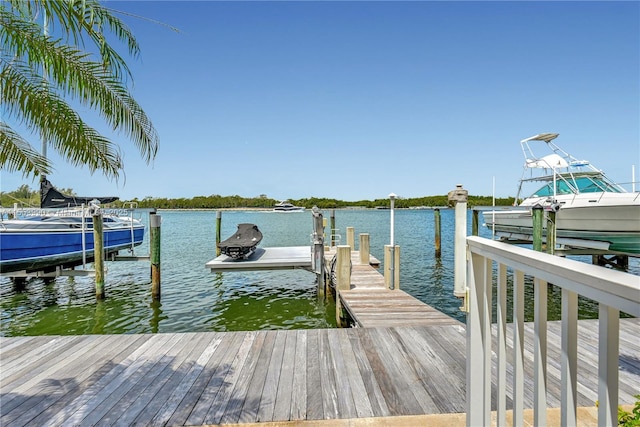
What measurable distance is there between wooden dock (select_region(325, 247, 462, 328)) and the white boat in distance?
16.0 feet

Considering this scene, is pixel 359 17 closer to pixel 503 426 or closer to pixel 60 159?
pixel 60 159

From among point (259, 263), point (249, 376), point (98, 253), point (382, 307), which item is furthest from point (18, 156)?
point (259, 263)

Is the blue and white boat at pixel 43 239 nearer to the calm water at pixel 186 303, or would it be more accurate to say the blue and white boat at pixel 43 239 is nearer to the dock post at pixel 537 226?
the calm water at pixel 186 303

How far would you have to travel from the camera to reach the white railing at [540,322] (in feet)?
2.60

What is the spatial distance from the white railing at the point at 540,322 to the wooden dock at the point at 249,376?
114 centimetres

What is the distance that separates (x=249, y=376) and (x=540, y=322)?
2.70m

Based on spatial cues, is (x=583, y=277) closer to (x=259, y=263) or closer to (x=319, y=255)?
(x=319, y=255)

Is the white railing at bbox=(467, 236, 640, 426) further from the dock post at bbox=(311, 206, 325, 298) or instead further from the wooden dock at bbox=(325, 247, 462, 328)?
the dock post at bbox=(311, 206, 325, 298)

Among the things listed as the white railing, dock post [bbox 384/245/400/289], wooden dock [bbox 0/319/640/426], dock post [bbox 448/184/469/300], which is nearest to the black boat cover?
wooden dock [bbox 0/319/640/426]

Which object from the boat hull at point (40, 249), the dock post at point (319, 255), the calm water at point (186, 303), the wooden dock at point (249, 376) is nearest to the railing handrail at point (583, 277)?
the wooden dock at point (249, 376)

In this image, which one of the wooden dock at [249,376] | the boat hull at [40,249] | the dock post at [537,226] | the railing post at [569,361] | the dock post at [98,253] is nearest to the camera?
the railing post at [569,361]

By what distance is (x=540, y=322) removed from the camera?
114 centimetres

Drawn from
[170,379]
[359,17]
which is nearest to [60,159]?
[170,379]

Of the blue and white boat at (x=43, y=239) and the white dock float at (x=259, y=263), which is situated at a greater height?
the blue and white boat at (x=43, y=239)
